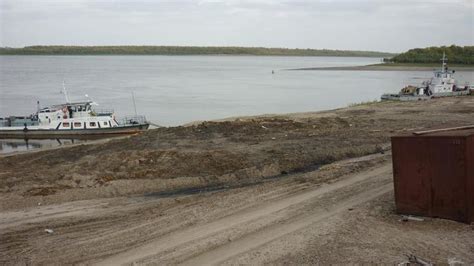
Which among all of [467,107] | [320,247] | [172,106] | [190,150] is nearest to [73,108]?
[172,106]

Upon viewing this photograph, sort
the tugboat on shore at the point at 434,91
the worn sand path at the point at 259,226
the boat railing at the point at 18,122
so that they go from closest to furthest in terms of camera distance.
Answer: the worn sand path at the point at 259,226
the boat railing at the point at 18,122
the tugboat on shore at the point at 434,91

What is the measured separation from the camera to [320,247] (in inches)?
327

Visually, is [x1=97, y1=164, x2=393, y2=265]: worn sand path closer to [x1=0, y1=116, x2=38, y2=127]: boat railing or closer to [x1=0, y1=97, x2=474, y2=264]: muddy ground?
[x1=0, y1=97, x2=474, y2=264]: muddy ground

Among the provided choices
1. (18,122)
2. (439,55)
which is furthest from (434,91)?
(439,55)

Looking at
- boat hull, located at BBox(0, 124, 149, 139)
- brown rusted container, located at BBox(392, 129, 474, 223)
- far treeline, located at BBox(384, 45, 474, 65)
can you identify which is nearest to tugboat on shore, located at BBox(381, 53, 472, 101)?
boat hull, located at BBox(0, 124, 149, 139)

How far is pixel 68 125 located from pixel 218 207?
2603 centimetres

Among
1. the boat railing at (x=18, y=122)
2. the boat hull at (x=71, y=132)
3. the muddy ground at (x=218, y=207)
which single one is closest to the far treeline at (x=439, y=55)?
the boat hull at (x=71, y=132)

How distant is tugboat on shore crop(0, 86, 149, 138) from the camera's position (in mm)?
34156

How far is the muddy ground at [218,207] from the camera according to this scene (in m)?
8.25

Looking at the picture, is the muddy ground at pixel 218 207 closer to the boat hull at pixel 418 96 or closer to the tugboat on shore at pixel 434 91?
the boat hull at pixel 418 96

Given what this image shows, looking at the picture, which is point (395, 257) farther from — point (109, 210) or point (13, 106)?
point (13, 106)

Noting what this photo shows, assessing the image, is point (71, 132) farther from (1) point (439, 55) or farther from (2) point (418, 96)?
(1) point (439, 55)

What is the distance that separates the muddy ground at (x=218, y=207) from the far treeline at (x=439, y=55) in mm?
103071

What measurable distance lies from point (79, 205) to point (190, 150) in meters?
5.90
